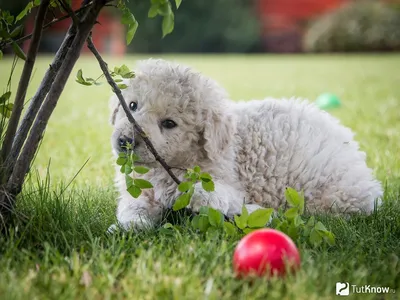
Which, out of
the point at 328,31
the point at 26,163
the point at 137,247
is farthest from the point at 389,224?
the point at 328,31

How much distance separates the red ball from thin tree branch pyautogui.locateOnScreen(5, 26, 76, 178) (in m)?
1.22

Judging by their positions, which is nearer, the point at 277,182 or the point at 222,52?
the point at 277,182

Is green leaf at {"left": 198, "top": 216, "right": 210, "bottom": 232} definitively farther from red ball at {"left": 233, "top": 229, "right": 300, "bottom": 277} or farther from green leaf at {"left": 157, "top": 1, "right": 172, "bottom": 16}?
green leaf at {"left": 157, "top": 1, "right": 172, "bottom": 16}

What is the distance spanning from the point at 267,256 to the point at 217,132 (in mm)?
1191

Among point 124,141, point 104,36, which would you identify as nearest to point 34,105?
Answer: point 124,141

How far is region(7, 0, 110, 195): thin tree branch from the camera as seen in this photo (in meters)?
2.66

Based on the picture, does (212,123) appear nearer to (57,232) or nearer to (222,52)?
(57,232)

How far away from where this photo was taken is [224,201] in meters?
3.18

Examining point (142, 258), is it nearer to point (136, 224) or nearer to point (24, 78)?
point (136, 224)

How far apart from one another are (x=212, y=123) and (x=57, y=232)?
1.06 meters

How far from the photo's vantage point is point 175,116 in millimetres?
3162

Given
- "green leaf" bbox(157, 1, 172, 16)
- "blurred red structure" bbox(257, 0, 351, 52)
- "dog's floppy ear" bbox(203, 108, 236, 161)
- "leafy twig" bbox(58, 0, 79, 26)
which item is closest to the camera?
"green leaf" bbox(157, 1, 172, 16)

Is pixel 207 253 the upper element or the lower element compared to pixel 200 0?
lower

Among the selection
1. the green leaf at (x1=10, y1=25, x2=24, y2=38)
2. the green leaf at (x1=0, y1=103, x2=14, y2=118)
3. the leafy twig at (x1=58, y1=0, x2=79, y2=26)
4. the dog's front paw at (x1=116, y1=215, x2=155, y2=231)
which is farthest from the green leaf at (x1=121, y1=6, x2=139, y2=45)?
the dog's front paw at (x1=116, y1=215, x2=155, y2=231)
